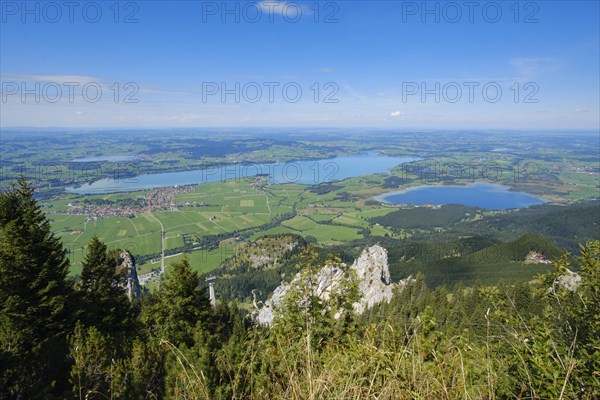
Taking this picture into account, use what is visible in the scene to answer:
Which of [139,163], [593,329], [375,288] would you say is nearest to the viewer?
[593,329]

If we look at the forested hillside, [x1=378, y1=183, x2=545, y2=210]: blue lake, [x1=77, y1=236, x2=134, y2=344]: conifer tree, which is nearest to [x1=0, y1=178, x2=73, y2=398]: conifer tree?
the forested hillside

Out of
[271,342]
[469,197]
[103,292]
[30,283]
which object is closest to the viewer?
[271,342]

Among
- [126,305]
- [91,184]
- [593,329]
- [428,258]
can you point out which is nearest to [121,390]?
[593,329]

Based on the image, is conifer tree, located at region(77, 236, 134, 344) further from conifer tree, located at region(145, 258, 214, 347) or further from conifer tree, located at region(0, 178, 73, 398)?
conifer tree, located at region(0, 178, 73, 398)

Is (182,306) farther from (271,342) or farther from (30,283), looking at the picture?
(271,342)

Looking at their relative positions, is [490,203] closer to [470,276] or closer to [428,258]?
[428,258]

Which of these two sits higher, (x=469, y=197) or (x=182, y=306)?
(x=182, y=306)

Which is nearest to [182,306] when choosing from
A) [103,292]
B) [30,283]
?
[103,292]

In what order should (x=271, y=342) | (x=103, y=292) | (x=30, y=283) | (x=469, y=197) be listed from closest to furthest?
1. (x=271, y=342)
2. (x=30, y=283)
3. (x=103, y=292)
4. (x=469, y=197)
